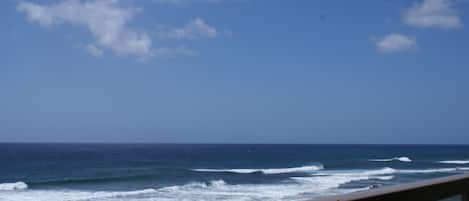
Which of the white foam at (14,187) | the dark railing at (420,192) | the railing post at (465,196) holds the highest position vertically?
the dark railing at (420,192)

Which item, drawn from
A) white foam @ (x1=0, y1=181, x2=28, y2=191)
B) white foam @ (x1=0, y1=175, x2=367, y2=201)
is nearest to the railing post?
white foam @ (x1=0, y1=175, x2=367, y2=201)

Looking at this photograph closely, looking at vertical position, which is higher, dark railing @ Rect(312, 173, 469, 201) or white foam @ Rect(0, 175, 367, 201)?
dark railing @ Rect(312, 173, 469, 201)

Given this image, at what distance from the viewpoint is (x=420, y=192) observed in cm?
234

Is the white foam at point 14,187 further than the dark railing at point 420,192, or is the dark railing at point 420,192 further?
the white foam at point 14,187

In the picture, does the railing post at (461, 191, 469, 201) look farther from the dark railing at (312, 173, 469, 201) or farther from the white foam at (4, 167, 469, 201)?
the white foam at (4, 167, 469, 201)

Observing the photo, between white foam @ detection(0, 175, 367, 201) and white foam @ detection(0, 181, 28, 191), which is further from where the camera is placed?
white foam @ detection(0, 181, 28, 191)

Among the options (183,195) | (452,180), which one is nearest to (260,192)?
(183,195)

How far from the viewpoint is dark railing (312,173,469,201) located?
198cm

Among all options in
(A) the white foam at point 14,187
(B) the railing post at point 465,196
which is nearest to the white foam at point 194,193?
(A) the white foam at point 14,187

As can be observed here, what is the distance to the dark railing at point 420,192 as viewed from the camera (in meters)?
1.98

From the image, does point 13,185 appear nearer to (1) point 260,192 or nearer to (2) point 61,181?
(2) point 61,181

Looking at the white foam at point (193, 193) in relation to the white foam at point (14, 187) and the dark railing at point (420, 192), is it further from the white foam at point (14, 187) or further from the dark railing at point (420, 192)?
the dark railing at point (420, 192)

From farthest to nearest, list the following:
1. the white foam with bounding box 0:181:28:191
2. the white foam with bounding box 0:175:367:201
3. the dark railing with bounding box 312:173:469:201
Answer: the white foam with bounding box 0:181:28:191, the white foam with bounding box 0:175:367:201, the dark railing with bounding box 312:173:469:201

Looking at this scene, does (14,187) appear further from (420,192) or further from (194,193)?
(420,192)
